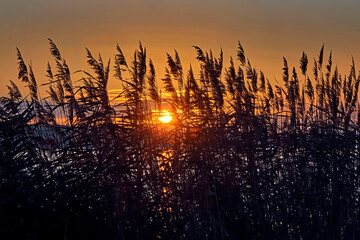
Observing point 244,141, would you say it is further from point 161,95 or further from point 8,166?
point 8,166

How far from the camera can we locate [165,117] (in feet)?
17.5

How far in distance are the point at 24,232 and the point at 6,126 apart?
1.31 meters

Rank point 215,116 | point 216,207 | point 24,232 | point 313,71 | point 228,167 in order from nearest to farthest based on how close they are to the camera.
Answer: point 24,232 → point 216,207 → point 228,167 → point 215,116 → point 313,71

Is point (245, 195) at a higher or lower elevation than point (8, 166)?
lower

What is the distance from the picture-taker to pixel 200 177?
Result: 450cm

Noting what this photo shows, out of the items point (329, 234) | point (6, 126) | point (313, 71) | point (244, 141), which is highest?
point (313, 71)

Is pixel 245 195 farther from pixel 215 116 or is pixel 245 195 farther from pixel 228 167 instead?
pixel 215 116

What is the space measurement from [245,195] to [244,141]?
681 millimetres

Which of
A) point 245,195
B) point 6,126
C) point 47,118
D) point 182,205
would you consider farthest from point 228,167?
point 47,118

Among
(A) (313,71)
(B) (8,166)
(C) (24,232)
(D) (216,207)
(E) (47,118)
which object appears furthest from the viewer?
(A) (313,71)

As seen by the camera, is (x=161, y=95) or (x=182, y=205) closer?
(x=182, y=205)

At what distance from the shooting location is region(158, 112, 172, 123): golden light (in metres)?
Answer: 5.17

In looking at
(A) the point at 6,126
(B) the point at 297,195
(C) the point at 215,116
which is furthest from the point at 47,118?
(B) the point at 297,195

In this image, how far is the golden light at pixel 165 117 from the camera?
5.17 m
